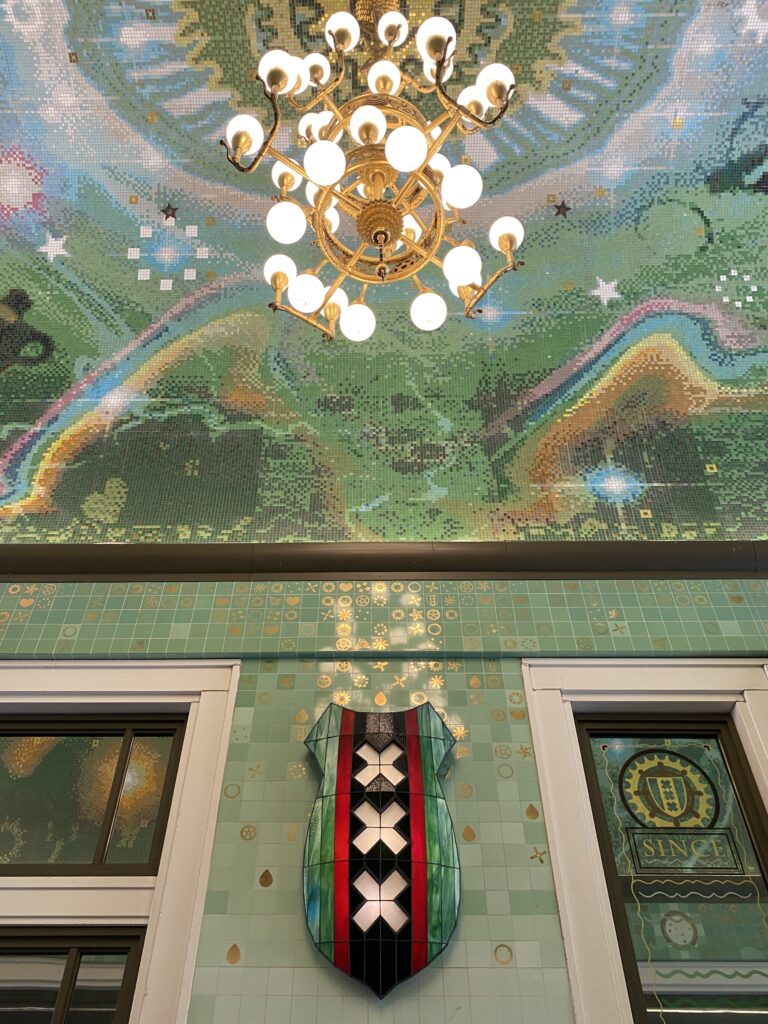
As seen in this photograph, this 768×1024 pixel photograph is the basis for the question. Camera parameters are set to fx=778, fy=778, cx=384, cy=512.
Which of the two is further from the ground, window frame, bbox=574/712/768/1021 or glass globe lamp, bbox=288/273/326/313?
glass globe lamp, bbox=288/273/326/313

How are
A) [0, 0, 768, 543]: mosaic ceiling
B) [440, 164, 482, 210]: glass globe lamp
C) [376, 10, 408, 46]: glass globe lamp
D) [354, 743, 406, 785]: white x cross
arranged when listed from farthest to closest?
[0, 0, 768, 543]: mosaic ceiling, [354, 743, 406, 785]: white x cross, [376, 10, 408, 46]: glass globe lamp, [440, 164, 482, 210]: glass globe lamp

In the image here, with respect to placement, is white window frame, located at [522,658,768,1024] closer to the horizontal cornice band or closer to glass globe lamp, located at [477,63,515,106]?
the horizontal cornice band

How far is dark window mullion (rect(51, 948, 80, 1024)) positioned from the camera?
301cm

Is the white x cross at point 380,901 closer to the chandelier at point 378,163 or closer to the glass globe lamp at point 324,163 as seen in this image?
the chandelier at point 378,163

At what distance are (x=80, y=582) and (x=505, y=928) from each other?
8.77 feet

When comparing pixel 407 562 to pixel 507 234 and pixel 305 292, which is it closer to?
pixel 305 292

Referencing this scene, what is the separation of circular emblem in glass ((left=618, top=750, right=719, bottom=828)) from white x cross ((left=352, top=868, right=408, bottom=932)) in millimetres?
1165

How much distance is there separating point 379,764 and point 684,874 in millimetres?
1392

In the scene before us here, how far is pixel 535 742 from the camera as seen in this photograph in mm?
3488

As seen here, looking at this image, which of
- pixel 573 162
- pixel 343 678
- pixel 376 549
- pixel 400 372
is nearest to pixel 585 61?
pixel 573 162

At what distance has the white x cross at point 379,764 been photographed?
3.26 m

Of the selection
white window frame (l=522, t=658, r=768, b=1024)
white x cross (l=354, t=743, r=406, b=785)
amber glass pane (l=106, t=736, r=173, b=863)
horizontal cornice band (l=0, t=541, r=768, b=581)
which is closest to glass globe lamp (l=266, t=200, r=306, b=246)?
horizontal cornice band (l=0, t=541, r=768, b=581)

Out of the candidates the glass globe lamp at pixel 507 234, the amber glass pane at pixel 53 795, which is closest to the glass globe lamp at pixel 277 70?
the glass globe lamp at pixel 507 234

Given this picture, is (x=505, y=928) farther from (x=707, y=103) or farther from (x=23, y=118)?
(x=23, y=118)
